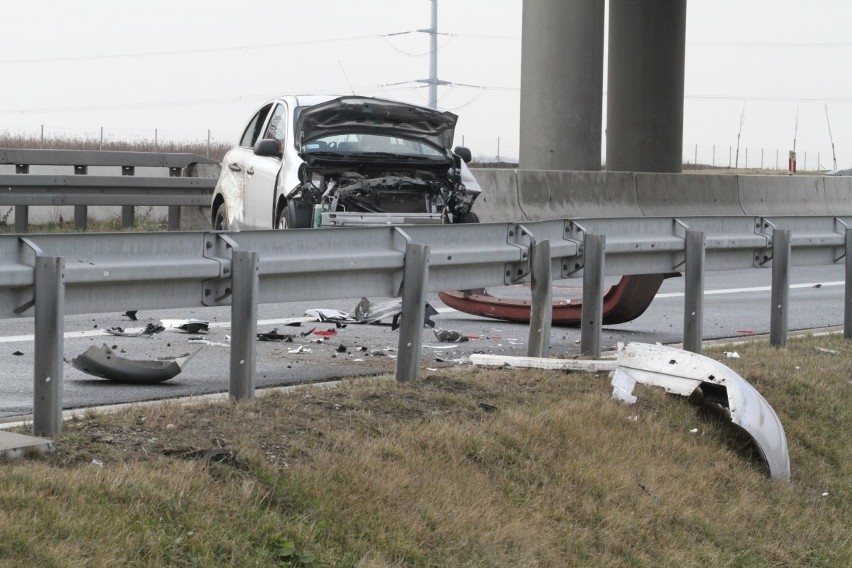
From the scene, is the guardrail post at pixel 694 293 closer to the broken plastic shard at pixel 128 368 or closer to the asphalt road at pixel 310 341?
the asphalt road at pixel 310 341

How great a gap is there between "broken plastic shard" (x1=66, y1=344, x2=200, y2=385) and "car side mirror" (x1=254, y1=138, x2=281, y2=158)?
15.0 feet

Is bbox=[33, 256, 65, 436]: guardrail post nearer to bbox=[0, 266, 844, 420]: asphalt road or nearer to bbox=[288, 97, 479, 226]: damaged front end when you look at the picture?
bbox=[0, 266, 844, 420]: asphalt road

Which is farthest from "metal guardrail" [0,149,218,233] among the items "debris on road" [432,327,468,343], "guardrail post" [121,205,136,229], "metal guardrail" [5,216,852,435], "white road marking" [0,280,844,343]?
"metal guardrail" [5,216,852,435]

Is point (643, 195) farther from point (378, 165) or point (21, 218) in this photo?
point (378, 165)

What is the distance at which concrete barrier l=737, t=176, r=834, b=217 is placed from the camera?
23406 millimetres

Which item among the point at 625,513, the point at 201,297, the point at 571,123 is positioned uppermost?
the point at 571,123

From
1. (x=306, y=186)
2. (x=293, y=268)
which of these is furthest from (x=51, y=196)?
(x=293, y=268)

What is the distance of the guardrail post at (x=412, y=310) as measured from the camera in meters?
7.35

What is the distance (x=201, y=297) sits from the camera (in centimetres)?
678

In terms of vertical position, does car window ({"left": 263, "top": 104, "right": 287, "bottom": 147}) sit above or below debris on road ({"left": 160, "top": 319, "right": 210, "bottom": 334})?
above

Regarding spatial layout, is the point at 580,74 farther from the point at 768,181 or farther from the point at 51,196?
the point at 51,196

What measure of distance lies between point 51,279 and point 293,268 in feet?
5.32

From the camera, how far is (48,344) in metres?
5.71

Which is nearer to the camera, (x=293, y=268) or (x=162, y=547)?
(x=162, y=547)
